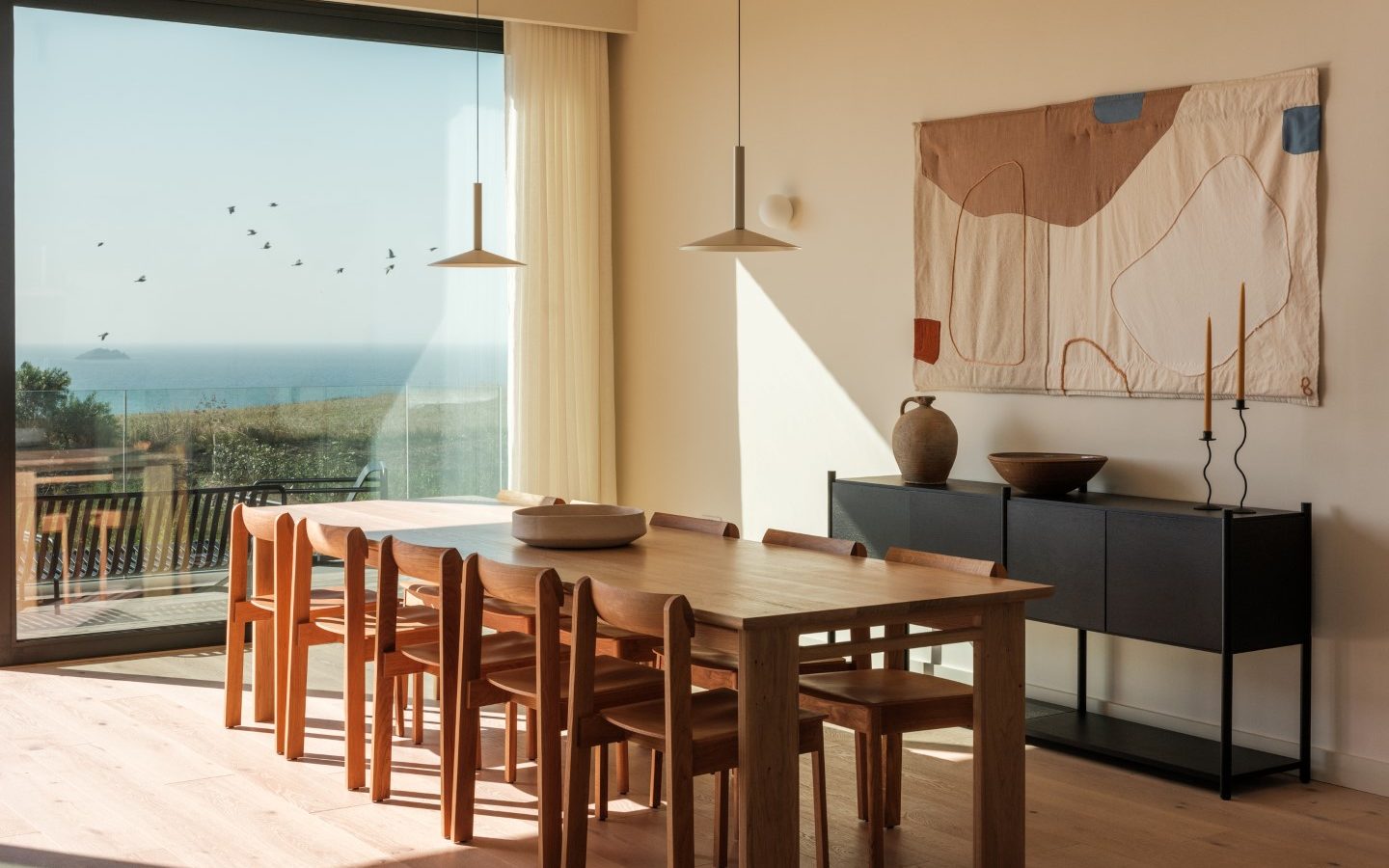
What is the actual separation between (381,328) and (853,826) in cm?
386

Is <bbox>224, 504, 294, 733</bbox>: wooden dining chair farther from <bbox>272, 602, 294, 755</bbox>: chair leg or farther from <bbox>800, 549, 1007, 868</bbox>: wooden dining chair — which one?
<bbox>800, 549, 1007, 868</bbox>: wooden dining chair

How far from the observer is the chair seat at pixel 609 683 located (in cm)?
345

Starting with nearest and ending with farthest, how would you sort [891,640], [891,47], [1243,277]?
1. [891,640]
2. [1243,277]
3. [891,47]

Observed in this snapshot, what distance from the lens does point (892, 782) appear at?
3953 mm

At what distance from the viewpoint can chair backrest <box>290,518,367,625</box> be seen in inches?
168

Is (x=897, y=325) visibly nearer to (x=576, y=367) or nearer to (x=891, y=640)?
(x=576, y=367)

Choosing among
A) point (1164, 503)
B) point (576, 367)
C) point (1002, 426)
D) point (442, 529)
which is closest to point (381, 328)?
point (576, 367)

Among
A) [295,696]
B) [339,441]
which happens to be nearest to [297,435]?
[339,441]

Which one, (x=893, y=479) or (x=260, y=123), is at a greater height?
(x=260, y=123)

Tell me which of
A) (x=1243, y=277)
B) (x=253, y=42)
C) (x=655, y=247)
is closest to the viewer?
(x=1243, y=277)

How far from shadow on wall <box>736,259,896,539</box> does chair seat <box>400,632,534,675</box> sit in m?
2.17

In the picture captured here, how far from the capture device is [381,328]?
6.93m

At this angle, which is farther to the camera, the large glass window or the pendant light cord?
the pendant light cord

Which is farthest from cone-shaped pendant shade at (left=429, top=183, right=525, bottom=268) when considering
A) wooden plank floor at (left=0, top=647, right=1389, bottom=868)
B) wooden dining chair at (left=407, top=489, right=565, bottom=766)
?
wooden plank floor at (left=0, top=647, right=1389, bottom=868)
